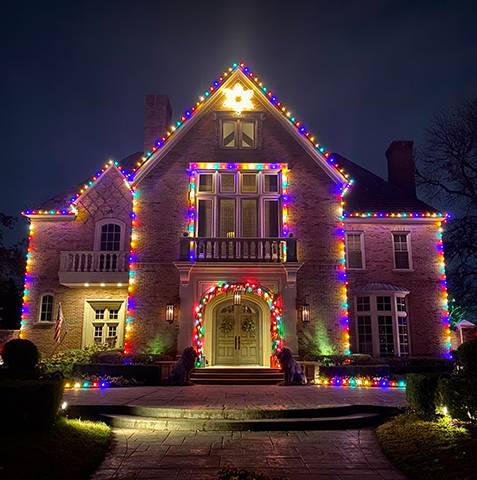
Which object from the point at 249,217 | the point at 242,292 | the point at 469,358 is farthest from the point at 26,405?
the point at 249,217

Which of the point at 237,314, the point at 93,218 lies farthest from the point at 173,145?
the point at 237,314

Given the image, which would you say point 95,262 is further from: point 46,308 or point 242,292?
point 242,292

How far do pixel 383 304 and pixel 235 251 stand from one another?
25.0ft

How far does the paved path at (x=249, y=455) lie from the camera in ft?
21.7

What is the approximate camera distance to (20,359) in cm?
956

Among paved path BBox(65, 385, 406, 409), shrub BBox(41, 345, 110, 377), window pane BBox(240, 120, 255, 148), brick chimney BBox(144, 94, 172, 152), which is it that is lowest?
paved path BBox(65, 385, 406, 409)

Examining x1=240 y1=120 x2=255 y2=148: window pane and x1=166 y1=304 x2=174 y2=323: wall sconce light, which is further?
x1=240 y1=120 x2=255 y2=148: window pane

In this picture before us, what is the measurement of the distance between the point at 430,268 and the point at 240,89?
11619 mm

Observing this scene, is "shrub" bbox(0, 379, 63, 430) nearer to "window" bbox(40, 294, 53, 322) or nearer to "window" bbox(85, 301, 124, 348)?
"window" bbox(85, 301, 124, 348)

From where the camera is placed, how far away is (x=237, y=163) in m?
19.5

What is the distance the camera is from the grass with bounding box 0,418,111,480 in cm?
633

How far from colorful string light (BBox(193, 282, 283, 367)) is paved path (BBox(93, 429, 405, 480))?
8449 mm

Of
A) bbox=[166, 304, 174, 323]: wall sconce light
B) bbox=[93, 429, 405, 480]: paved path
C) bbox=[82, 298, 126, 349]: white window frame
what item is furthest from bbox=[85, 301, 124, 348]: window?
bbox=[93, 429, 405, 480]: paved path

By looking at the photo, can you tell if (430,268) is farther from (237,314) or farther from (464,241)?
(237,314)
